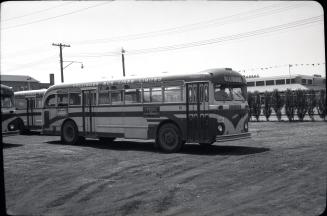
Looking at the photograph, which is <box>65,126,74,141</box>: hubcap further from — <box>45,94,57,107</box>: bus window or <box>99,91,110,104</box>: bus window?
<box>99,91,110,104</box>: bus window

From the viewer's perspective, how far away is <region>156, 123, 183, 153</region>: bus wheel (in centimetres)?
1269

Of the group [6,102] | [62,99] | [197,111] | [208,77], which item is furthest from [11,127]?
[208,77]

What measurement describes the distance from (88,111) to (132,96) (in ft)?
8.50

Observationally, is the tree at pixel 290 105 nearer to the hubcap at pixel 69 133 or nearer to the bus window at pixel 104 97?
the bus window at pixel 104 97

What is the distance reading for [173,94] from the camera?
12914 millimetres

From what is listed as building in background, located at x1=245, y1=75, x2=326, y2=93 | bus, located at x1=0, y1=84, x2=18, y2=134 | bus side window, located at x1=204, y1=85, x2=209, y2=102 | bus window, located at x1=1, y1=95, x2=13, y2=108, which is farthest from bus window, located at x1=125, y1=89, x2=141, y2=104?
building in background, located at x1=245, y1=75, x2=326, y2=93

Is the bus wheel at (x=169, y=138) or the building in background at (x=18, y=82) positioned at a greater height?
the building in background at (x=18, y=82)

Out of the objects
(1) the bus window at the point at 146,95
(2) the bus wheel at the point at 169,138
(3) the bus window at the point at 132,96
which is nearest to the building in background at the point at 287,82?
(3) the bus window at the point at 132,96

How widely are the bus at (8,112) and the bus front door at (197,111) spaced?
8018 mm

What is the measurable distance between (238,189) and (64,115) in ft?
37.2

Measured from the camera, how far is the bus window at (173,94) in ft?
41.9

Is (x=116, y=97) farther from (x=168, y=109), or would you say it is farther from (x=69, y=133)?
(x=69, y=133)

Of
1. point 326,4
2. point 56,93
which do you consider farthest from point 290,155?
point 56,93

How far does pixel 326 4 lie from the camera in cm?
364
